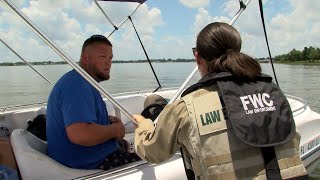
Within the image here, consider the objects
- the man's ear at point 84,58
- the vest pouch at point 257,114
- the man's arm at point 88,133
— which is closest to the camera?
the vest pouch at point 257,114

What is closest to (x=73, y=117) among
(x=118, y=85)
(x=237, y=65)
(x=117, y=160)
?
(x=117, y=160)

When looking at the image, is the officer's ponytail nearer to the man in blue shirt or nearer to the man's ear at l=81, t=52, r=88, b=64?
the man in blue shirt

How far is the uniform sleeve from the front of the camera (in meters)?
1.41

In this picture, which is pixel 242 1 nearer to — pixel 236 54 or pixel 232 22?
pixel 232 22

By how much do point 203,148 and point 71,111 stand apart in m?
0.91

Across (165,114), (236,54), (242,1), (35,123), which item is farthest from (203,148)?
(35,123)

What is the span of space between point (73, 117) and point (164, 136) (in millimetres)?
712

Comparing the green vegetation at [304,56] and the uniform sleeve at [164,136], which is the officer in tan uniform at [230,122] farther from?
the green vegetation at [304,56]

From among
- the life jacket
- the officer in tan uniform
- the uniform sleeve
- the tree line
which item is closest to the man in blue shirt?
the uniform sleeve

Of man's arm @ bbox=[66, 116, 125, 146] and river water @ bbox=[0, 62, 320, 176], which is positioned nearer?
man's arm @ bbox=[66, 116, 125, 146]

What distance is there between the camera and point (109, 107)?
4102 mm

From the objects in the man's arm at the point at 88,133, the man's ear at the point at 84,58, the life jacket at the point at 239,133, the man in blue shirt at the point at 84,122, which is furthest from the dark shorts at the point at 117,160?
the life jacket at the point at 239,133

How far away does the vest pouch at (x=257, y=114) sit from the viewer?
4.32 ft

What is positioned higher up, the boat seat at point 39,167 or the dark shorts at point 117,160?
the boat seat at point 39,167
